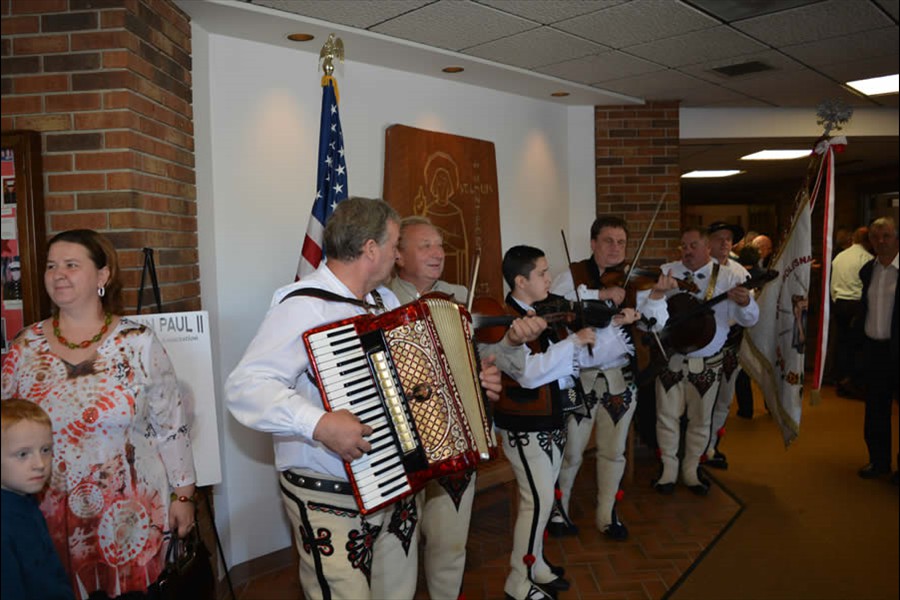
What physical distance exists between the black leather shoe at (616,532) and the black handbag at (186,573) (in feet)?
6.97

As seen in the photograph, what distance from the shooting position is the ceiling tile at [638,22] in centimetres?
340

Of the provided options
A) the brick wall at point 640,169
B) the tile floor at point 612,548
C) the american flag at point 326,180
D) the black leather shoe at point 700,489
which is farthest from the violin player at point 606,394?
the brick wall at point 640,169

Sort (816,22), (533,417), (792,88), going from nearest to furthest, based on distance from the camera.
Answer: (533,417), (816,22), (792,88)

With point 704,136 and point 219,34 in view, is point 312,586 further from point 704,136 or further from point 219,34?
point 704,136

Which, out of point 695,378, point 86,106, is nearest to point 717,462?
point 695,378

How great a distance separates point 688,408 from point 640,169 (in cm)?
206

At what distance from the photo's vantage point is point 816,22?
3693mm

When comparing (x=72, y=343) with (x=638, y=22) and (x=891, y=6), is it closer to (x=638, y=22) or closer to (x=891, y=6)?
(x=638, y=22)

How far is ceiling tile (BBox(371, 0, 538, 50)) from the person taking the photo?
3293 millimetres

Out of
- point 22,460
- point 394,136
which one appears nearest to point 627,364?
point 394,136

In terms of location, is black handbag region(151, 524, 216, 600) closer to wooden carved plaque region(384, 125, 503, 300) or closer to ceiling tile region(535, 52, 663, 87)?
wooden carved plaque region(384, 125, 503, 300)

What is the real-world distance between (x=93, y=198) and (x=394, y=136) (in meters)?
1.86

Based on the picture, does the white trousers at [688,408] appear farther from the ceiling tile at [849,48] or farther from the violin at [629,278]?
the ceiling tile at [849,48]

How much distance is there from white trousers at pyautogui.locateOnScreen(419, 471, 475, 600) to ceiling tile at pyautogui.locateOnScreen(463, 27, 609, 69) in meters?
2.39
